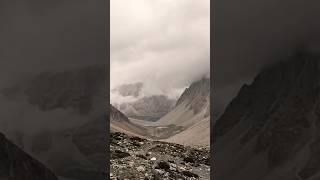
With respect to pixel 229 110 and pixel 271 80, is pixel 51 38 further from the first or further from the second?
pixel 271 80

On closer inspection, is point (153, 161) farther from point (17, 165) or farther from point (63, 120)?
point (17, 165)

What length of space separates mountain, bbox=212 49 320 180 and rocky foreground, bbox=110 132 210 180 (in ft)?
20.1

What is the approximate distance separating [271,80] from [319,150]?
1302mm

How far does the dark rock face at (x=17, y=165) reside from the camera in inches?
294

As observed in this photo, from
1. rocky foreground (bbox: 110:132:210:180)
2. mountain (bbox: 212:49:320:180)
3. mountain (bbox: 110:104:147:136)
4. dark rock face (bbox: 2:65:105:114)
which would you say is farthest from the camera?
mountain (bbox: 110:104:147:136)

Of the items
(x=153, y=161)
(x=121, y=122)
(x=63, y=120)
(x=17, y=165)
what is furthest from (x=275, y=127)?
(x=121, y=122)

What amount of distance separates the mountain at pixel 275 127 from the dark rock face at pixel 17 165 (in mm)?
2848

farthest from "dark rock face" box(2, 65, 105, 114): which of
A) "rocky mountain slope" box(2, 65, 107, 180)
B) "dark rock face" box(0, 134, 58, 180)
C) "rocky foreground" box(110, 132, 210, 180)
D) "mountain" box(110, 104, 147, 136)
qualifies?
"mountain" box(110, 104, 147, 136)

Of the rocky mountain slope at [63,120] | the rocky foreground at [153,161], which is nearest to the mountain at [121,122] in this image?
the rocky foreground at [153,161]

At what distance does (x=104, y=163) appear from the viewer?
25.4ft

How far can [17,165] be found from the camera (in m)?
7.53

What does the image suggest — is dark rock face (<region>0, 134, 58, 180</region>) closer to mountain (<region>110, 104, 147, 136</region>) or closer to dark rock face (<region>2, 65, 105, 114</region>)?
dark rock face (<region>2, 65, 105, 114</region>)

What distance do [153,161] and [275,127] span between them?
28.9ft

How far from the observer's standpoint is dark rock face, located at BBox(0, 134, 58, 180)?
7469 millimetres
